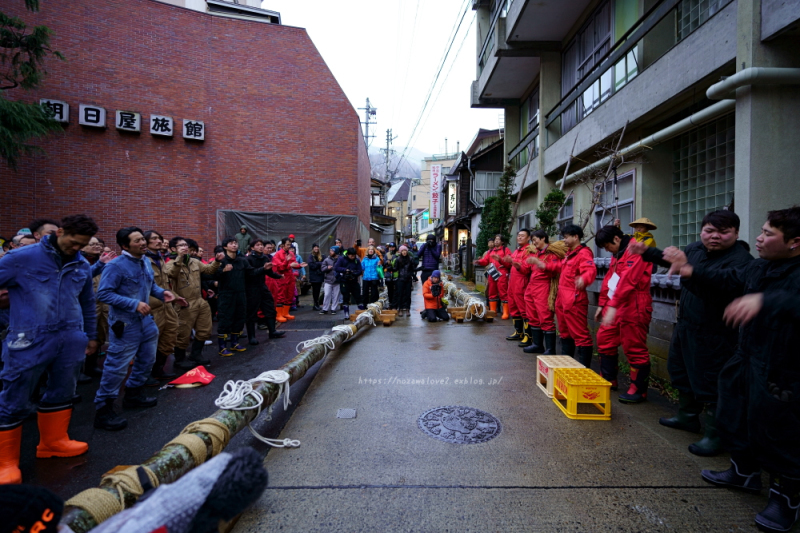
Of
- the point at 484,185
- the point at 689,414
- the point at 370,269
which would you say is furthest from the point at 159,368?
the point at 484,185

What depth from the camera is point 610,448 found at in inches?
126

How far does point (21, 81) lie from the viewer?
1284cm

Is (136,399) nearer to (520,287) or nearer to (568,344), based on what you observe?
(568,344)

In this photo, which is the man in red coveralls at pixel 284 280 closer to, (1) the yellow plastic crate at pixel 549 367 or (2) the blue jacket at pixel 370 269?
(2) the blue jacket at pixel 370 269

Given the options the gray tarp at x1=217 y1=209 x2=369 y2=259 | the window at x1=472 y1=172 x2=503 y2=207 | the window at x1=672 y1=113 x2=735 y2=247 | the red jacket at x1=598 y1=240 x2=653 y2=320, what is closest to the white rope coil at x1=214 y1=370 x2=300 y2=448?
the red jacket at x1=598 y1=240 x2=653 y2=320

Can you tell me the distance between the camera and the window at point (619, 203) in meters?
7.72

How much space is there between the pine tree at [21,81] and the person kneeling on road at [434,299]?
12552mm

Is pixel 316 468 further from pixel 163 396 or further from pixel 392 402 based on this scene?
pixel 163 396

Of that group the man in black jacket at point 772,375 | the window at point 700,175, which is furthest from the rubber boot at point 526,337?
the man in black jacket at point 772,375

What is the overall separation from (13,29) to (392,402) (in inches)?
718

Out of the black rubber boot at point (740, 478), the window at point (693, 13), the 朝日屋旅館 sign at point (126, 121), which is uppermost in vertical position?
the 朝日屋旅館 sign at point (126, 121)

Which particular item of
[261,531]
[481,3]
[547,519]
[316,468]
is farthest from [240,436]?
[481,3]

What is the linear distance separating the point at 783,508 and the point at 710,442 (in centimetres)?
89

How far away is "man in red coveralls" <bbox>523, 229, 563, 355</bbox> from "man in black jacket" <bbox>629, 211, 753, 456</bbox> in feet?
8.37
